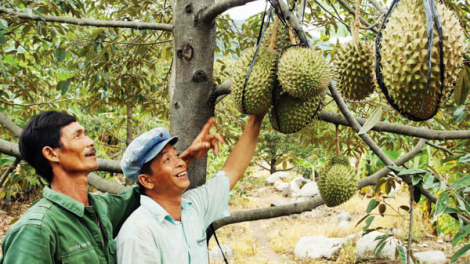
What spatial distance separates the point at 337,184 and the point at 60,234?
47.3 inches

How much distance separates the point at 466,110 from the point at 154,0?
2.40 meters

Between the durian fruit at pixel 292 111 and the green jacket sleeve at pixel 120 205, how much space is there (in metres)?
0.78

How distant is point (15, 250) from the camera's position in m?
1.12

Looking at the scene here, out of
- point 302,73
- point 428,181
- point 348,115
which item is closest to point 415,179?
point 428,181

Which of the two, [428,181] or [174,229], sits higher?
[428,181]

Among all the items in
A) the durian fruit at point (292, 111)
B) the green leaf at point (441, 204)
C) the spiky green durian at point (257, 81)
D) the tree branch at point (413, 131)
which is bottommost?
the green leaf at point (441, 204)

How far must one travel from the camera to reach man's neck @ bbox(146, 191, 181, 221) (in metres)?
1.63

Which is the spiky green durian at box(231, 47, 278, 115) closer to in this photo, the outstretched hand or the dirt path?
the outstretched hand

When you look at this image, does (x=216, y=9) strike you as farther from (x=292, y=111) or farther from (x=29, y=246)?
(x=29, y=246)

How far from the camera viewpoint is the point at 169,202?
5.39 ft

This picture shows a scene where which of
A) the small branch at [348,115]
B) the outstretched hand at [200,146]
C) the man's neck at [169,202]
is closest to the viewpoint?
the small branch at [348,115]

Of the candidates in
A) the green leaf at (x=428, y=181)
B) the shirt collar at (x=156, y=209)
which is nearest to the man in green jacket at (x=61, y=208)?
the shirt collar at (x=156, y=209)

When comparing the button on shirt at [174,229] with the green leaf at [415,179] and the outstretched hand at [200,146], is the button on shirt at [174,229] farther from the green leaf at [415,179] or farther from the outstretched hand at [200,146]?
the green leaf at [415,179]

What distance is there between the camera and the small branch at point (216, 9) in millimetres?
1464
